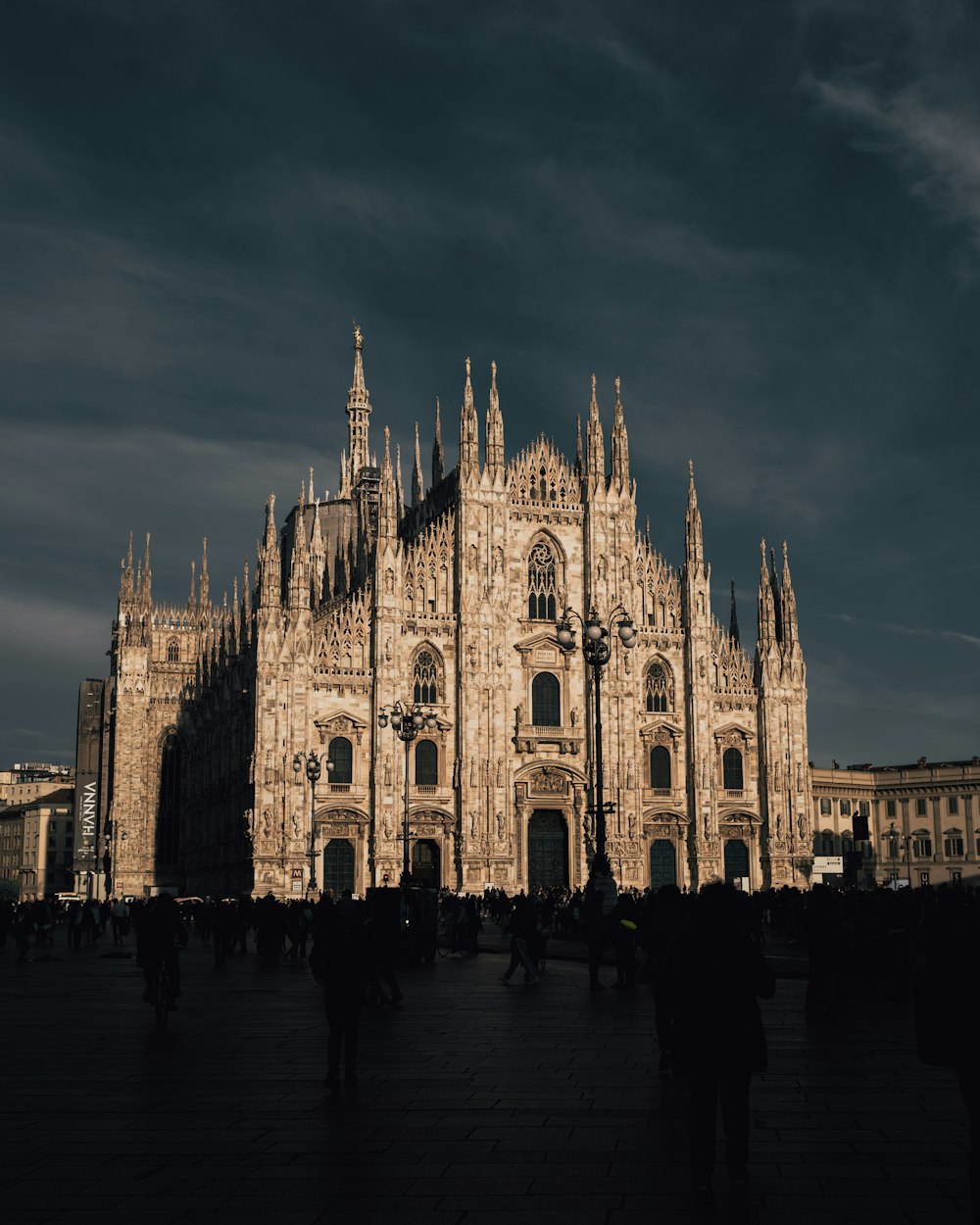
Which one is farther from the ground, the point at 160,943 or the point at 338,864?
the point at 338,864

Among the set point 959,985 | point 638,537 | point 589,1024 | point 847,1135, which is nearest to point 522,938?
point 589,1024

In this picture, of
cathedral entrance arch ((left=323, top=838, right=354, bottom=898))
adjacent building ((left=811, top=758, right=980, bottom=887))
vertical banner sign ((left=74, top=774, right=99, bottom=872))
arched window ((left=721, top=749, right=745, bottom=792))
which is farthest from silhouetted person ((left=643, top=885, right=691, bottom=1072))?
vertical banner sign ((left=74, top=774, right=99, bottom=872))

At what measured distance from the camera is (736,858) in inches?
2682

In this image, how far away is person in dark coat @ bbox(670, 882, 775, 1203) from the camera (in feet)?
27.7

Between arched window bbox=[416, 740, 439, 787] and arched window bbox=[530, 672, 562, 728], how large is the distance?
5.03 m

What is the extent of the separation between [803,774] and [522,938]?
151 ft

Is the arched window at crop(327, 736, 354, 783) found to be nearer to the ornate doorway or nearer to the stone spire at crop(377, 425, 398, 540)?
the stone spire at crop(377, 425, 398, 540)

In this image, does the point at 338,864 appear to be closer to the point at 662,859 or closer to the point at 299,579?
the point at 299,579

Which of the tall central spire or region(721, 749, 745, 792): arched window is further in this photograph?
the tall central spire

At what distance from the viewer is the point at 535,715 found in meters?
65.6

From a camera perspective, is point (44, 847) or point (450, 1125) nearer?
point (450, 1125)

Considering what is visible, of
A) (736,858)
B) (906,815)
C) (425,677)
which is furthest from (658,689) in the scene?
(906,815)

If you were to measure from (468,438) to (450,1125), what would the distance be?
55.5m

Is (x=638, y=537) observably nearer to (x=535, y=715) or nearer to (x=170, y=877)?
(x=535, y=715)
